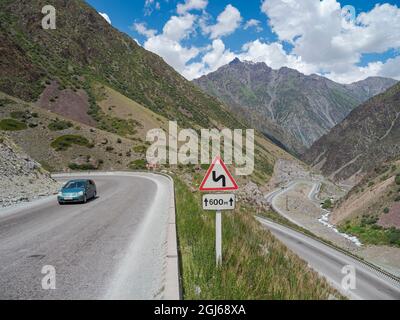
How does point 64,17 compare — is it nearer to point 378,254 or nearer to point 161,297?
point 378,254

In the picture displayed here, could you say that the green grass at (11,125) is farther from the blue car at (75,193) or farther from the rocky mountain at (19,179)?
the blue car at (75,193)

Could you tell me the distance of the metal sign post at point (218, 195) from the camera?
692 cm

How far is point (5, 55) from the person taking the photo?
8138 cm

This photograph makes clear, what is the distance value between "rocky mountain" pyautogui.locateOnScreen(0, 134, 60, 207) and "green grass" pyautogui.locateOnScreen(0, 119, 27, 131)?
2780cm

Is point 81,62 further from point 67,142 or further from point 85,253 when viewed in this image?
point 85,253

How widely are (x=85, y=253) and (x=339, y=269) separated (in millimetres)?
29055

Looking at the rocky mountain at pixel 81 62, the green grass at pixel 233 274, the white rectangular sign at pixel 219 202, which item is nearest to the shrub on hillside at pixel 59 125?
the rocky mountain at pixel 81 62

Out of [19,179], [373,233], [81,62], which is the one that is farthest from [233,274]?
[81,62]

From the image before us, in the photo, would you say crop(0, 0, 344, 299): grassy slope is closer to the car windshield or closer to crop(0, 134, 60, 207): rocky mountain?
the car windshield

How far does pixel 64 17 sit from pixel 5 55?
1530 inches

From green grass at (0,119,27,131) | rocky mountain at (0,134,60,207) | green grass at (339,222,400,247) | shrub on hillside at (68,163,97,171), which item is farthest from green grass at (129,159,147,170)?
green grass at (339,222,400,247)

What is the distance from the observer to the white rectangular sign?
691 centimetres

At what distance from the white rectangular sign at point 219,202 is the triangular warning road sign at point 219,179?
18cm

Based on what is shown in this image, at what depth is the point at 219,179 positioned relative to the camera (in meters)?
7.10
